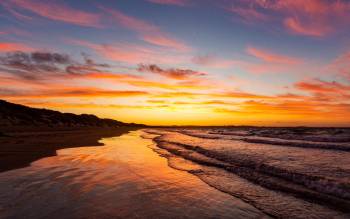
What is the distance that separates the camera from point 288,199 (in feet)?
28.5

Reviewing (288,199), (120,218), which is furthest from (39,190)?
(288,199)

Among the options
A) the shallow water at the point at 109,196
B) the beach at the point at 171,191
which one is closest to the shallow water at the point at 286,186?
the beach at the point at 171,191

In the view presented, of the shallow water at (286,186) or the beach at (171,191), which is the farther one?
the shallow water at (286,186)

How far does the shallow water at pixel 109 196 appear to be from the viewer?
6.85 m

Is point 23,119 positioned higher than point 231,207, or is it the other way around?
point 23,119

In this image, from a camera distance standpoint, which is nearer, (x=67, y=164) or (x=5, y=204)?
(x=5, y=204)

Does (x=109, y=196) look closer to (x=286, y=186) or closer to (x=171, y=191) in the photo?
(x=171, y=191)

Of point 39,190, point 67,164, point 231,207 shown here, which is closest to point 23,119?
point 67,164

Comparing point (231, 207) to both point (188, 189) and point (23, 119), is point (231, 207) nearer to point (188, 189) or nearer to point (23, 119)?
point (188, 189)

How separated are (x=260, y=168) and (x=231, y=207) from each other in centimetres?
691

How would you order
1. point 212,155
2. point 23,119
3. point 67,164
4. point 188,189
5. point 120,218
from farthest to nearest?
point 23,119 < point 212,155 < point 67,164 < point 188,189 < point 120,218

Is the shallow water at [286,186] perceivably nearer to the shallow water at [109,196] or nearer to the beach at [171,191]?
the beach at [171,191]

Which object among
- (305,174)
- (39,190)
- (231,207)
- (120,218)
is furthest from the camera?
(305,174)

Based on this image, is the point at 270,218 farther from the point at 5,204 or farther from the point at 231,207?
the point at 5,204
